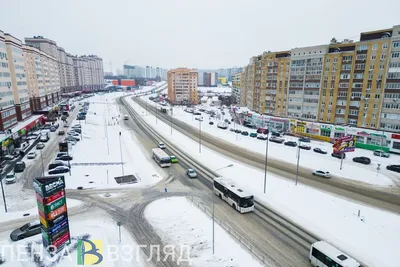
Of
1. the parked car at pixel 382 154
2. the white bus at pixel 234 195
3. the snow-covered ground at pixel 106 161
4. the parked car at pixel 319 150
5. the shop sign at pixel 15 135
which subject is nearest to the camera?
the white bus at pixel 234 195

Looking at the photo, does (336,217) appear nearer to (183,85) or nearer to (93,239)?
(93,239)

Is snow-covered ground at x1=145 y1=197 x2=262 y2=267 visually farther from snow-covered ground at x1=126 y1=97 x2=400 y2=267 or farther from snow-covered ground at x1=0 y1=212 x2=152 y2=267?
snow-covered ground at x1=126 y1=97 x2=400 y2=267

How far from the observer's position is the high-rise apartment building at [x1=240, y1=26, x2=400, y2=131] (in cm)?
5650

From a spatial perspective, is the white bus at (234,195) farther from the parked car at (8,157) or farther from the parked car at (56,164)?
the parked car at (8,157)

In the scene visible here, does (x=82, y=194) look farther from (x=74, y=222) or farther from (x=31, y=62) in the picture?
(x=31, y=62)

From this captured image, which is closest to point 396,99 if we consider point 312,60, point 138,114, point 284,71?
point 312,60

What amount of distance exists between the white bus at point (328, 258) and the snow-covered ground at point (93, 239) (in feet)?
49.3

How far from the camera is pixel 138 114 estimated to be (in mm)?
117438

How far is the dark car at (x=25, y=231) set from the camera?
Result: 82.6ft

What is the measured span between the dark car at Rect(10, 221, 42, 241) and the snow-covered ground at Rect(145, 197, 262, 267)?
11789 millimetres

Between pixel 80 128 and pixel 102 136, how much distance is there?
1044 centimetres

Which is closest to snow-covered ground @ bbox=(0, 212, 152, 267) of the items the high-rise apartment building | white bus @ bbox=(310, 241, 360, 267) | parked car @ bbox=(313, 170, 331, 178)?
white bus @ bbox=(310, 241, 360, 267)

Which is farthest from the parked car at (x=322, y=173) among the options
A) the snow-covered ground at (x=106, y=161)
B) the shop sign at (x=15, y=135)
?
the shop sign at (x=15, y=135)

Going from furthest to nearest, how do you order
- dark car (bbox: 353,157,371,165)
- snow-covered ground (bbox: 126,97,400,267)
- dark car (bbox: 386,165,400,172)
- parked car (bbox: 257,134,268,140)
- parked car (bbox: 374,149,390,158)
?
parked car (bbox: 257,134,268,140), parked car (bbox: 374,149,390,158), dark car (bbox: 353,157,371,165), dark car (bbox: 386,165,400,172), snow-covered ground (bbox: 126,97,400,267)
